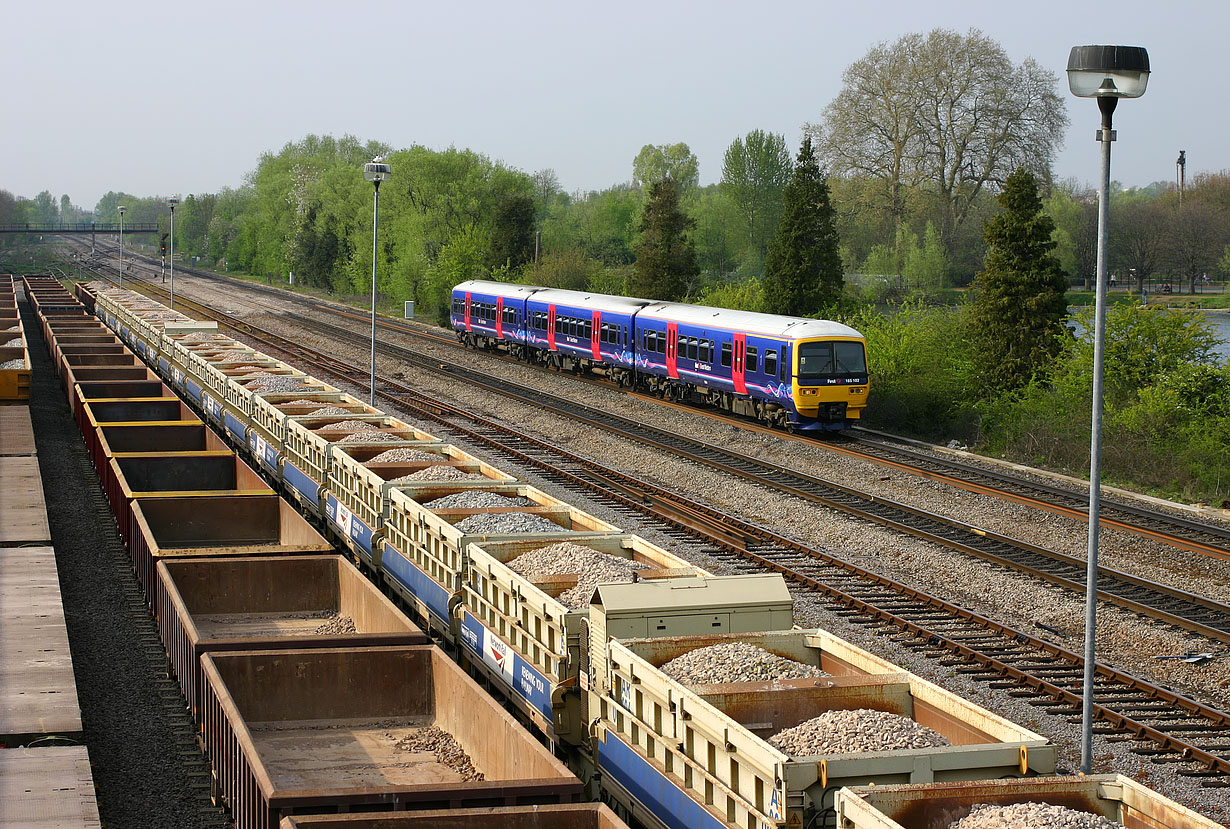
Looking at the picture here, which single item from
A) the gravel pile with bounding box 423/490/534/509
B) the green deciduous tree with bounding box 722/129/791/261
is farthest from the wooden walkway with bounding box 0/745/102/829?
the green deciduous tree with bounding box 722/129/791/261

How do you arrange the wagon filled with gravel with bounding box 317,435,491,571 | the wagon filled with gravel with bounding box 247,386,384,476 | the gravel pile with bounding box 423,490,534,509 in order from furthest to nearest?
the wagon filled with gravel with bounding box 247,386,384,476 → the wagon filled with gravel with bounding box 317,435,491,571 → the gravel pile with bounding box 423,490,534,509

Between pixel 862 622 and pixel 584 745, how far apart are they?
6.72 metres

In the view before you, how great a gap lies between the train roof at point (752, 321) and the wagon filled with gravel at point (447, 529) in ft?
49.4

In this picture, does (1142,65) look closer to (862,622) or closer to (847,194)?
(862,622)

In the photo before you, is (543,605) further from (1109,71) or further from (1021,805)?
(1109,71)

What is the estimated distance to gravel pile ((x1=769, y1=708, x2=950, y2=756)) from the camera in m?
7.57

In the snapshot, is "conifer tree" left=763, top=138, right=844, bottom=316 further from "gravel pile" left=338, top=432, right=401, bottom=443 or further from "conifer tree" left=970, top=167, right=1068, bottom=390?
"gravel pile" left=338, top=432, right=401, bottom=443

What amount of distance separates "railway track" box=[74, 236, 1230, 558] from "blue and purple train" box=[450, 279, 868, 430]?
0.88m

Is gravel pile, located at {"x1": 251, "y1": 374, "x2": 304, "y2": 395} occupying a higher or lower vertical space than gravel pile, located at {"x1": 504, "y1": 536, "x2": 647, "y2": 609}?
higher

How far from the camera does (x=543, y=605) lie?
10.2 metres

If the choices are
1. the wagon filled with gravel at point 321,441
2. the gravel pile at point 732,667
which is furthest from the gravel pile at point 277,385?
the gravel pile at point 732,667

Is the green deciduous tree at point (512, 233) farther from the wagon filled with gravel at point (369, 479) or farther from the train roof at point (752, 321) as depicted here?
the wagon filled with gravel at point (369, 479)

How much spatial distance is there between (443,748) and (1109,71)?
7477mm

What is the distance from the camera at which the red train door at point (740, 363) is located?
3131cm
